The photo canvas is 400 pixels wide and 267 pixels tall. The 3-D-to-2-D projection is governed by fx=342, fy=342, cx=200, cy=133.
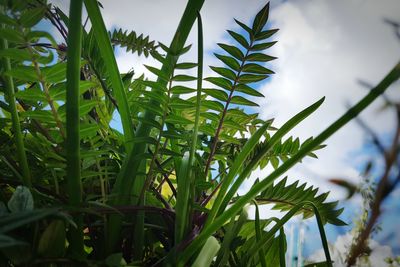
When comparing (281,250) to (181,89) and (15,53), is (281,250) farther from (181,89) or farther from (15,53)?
(15,53)

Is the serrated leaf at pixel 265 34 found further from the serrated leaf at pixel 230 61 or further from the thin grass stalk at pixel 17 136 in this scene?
the thin grass stalk at pixel 17 136

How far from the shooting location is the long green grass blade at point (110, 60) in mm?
452

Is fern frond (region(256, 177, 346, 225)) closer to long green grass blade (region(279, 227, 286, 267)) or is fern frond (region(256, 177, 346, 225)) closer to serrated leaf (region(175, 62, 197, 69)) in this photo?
long green grass blade (region(279, 227, 286, 267))

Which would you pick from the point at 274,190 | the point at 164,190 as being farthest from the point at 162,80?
the point at 164,190

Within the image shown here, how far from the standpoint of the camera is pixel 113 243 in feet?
1.45

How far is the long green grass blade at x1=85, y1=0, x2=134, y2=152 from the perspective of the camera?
452 millimetres


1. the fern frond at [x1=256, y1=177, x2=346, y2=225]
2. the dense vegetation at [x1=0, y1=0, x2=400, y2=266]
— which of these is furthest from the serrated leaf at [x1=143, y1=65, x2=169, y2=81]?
the fern frond at [x1=256, y1=177, x2=346, y2=225]

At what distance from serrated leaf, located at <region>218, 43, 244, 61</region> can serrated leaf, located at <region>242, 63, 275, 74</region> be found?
0.02 metres

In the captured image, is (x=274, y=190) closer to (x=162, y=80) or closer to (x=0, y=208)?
(x=162, y=80)

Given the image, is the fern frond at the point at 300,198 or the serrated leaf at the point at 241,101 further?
the fern frond at the point at 300,198

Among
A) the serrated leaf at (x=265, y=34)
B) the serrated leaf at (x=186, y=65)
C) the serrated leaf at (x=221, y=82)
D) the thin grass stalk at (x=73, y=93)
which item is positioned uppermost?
the serrated leaf at (x=265, y=34)

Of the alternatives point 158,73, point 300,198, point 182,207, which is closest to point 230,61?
point 158,73

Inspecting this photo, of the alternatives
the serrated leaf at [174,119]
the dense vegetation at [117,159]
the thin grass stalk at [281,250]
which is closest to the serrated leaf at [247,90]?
the dense vegetation at [117,159]

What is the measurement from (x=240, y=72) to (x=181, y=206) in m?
0.23
